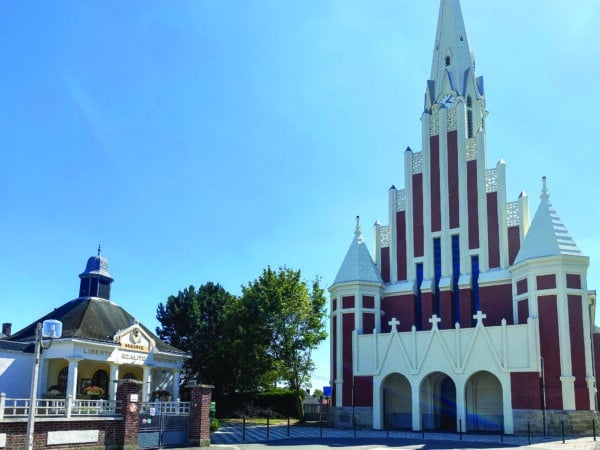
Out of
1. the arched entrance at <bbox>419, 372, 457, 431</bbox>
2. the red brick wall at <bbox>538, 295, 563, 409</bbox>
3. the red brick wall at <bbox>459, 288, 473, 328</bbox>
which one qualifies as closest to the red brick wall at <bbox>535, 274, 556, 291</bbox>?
the red brick wall at <bbox>538, 295, 563, 409</bbox>

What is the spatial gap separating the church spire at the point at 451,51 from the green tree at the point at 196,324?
2661 centimetres

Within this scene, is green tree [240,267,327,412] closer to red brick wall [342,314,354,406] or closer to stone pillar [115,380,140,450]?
red brick wall [342,314,354,406]

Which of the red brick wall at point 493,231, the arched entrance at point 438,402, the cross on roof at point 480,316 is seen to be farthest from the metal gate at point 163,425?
the red brick wall at point 493,231

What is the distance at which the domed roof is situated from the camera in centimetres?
4459

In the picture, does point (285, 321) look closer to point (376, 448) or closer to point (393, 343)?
point (393, 343)

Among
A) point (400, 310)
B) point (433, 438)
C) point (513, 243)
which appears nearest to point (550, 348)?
point (513, 243)

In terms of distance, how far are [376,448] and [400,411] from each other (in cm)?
1632

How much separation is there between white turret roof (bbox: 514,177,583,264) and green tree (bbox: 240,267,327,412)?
1698 centimetres

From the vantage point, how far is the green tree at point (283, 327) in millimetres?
46562

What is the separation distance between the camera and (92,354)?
121ft

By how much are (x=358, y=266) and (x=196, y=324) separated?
65.9 feet

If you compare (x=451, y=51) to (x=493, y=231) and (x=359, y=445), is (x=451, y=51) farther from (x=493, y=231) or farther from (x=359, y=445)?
(x=359, y=445)

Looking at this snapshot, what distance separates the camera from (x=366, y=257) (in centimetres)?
4528

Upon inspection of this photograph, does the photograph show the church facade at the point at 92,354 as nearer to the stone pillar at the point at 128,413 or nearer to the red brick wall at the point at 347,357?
the stone pillar at the point at 128,413
